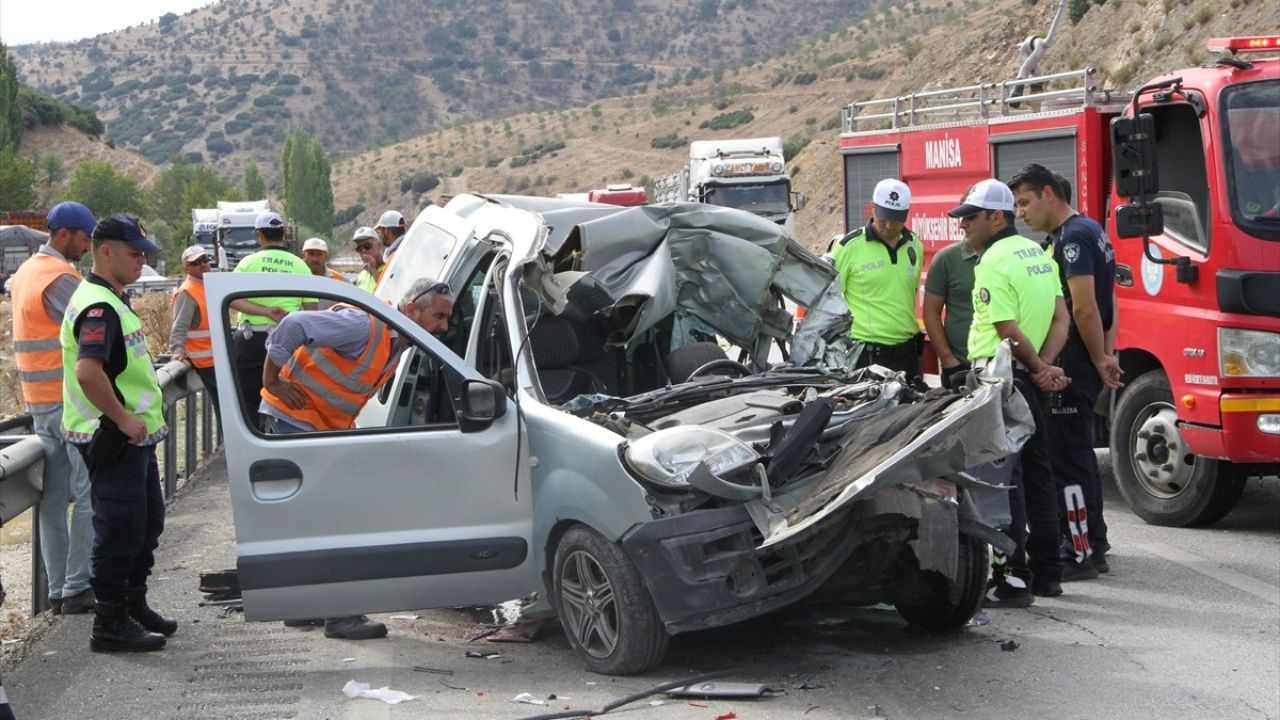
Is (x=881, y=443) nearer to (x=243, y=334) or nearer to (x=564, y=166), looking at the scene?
(x=243, y=334)

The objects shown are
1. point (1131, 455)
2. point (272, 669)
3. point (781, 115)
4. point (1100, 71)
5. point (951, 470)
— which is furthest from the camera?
point (781, 115)

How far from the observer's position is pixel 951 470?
5641 mm

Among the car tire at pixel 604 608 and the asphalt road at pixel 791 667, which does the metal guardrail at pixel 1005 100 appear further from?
the car tire at pixel 604 608

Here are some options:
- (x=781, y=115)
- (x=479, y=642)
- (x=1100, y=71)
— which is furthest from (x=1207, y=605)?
(x=781, y=115)

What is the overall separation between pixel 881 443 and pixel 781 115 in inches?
3362

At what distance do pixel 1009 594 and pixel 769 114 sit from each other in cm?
8535

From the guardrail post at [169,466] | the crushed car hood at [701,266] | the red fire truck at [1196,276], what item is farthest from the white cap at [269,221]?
the red fire truck at [1196,276]

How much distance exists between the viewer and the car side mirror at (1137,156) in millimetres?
8430

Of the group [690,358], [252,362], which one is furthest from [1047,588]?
[252,362]

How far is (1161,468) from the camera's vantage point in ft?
30.1

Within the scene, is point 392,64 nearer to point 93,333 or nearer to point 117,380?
point 117,380

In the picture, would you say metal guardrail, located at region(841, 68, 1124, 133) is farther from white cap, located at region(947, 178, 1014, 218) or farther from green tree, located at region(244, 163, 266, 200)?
green tree, located at region(244, 163, 266, 200)

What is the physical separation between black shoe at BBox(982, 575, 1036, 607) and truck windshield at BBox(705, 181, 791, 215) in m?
24.7

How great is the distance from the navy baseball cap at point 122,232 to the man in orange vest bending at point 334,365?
72cm
